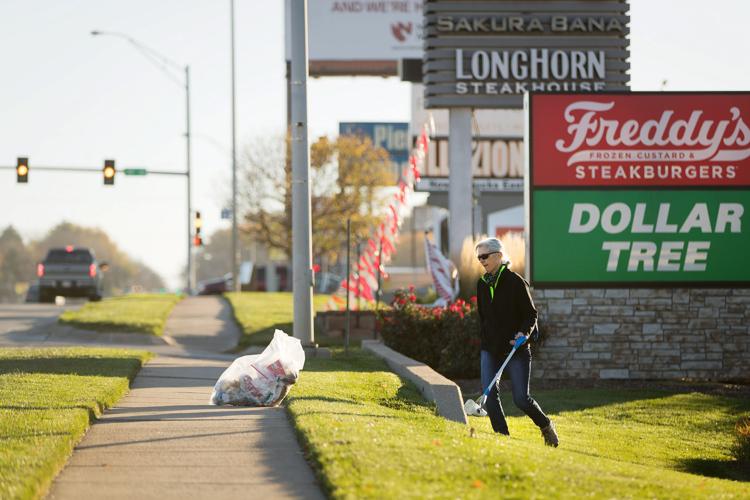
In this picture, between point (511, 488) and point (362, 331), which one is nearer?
point (511, 488)

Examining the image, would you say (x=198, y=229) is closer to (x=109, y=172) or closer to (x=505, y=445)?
(x=109, y=172)

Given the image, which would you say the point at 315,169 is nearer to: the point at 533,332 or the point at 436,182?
the point at 436,182

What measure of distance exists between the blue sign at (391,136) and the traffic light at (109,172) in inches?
1391

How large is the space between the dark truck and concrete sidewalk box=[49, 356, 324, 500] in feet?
97.3

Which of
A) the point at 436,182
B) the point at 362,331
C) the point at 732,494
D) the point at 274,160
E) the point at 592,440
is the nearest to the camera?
the point at 732,494

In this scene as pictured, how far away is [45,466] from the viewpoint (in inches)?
327

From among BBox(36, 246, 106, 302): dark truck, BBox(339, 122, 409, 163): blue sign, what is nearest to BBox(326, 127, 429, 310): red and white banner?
BBox(36, 246, 106, 302): dark truck

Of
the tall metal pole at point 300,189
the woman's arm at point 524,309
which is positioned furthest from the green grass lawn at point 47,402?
the woman's arm at point 524,309

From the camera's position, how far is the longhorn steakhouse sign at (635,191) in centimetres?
1936

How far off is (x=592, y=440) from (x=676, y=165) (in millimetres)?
7048

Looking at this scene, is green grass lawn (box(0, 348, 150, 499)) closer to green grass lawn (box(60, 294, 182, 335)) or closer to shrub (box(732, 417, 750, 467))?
shrub (box(732, 417, 750, 467))

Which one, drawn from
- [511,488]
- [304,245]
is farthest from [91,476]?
[304,245]

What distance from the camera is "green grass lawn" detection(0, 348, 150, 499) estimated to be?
8.23 m

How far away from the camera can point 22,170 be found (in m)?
42.3
